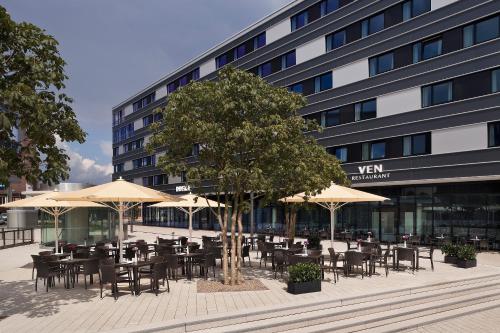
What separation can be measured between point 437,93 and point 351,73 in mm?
7451

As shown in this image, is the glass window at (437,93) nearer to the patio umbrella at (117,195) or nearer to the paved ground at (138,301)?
the paved ground at (138,301)

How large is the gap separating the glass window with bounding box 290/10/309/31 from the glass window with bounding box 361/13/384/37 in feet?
22.2

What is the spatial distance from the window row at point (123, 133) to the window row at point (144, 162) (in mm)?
5258

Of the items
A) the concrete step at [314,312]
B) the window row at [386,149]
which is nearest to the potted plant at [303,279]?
the concrete step at [314,312]

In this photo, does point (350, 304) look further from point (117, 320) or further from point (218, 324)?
point (117, 320)

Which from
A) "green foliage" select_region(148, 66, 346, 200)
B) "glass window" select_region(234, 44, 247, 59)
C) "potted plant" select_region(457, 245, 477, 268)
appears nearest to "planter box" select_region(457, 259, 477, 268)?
"potted plant" select_region(457, 245, 477, 268)

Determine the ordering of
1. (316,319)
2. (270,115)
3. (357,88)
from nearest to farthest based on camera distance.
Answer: (316,319) → (270,115) → (357,88)

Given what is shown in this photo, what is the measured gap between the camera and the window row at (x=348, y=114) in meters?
32.1

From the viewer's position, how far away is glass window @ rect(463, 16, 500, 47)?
2473cm

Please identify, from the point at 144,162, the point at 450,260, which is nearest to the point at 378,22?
the point at 450,260

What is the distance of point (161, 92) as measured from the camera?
62.0 metres

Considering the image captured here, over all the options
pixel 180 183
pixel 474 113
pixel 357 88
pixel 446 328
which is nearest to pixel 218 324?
pixel 446 328

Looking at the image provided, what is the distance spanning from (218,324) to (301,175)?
555 centimetres

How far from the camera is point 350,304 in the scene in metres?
11.5
